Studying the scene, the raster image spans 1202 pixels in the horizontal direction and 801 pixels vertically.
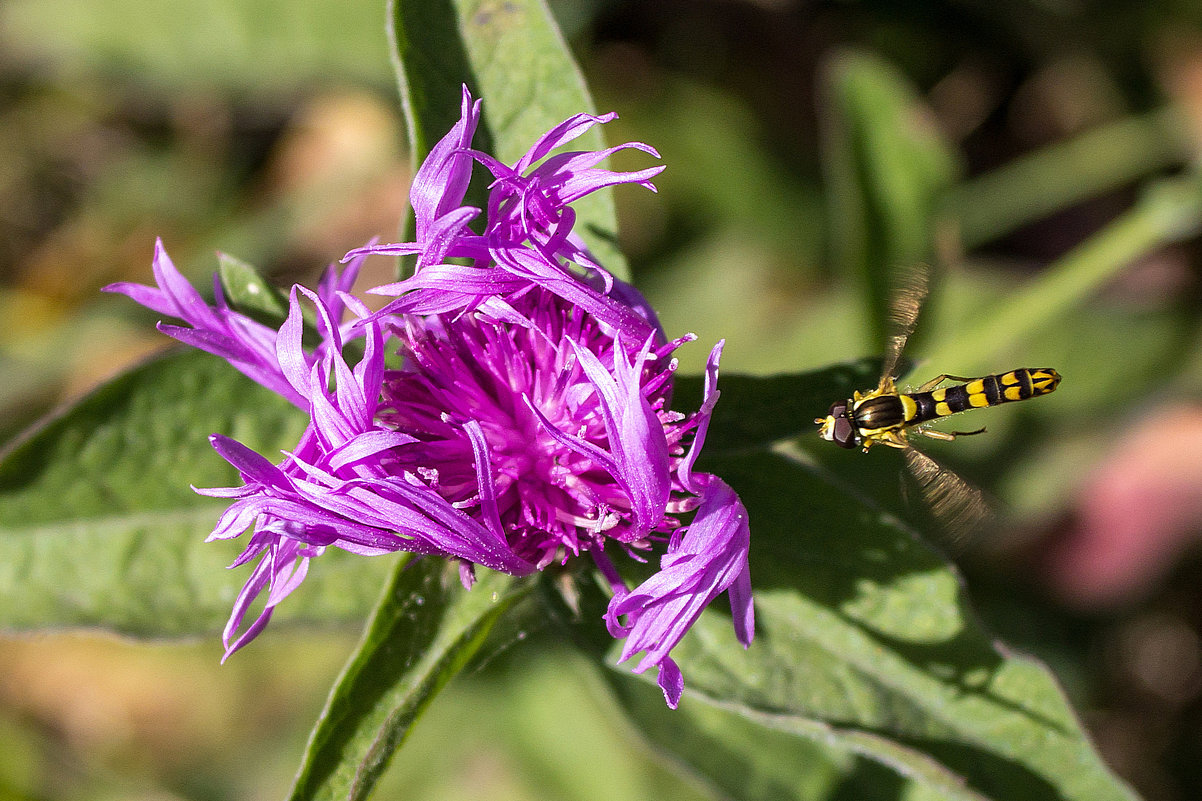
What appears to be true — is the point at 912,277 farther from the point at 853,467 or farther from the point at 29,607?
the point at 29,607

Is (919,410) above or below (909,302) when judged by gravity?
below

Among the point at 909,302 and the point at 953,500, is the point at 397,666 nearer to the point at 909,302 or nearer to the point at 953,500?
the point at 953,500

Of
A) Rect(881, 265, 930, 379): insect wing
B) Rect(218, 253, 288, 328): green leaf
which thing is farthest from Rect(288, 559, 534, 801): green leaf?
Rect(881, 265, 930, 379): insect wing

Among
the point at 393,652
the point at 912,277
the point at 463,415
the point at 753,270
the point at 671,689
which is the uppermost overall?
the point at 912,277

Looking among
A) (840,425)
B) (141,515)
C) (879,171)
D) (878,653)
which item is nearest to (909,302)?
(840,425)

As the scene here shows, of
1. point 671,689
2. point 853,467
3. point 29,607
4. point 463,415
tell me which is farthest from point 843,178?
point 29,607

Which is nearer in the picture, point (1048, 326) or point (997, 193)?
point (1048, 326)
